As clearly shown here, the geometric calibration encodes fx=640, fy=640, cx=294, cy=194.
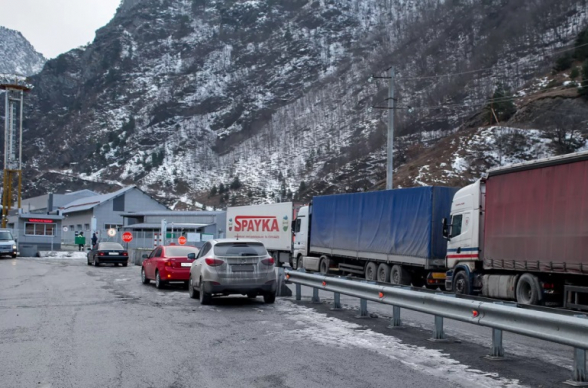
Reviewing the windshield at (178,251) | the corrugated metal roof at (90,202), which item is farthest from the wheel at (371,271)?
the corrugated metal roof at (90,202)

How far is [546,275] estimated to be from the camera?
14047 millimetres

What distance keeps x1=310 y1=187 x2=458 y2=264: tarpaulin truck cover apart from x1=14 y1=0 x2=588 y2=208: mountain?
30.7 metres

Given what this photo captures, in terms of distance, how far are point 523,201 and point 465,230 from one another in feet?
9.29

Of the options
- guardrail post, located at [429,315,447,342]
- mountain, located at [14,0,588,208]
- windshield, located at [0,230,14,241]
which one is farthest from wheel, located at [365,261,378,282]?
mountain, located at [14,0,588,208]

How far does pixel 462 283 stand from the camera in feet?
55.9

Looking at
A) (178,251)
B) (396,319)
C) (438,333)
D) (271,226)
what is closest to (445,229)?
(396,319)

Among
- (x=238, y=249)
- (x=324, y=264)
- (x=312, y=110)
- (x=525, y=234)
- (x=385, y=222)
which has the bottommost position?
(x=324, y=264)

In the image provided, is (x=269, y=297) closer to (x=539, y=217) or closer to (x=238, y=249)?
(x=238, y=249)

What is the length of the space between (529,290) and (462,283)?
107 inches

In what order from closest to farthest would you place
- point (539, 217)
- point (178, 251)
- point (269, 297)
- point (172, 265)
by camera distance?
point (539, 217)
point (269, 297)
point (172, 265)
point (178, 251)

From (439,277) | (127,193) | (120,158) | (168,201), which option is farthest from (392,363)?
(120,158)

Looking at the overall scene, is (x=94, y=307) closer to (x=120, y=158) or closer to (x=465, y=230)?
(x=465, y=230)

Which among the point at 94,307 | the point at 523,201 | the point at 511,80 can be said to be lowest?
the point at 94,307

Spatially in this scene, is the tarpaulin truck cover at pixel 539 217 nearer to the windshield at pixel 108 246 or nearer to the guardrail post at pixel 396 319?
the guardrail post at pixel 396 319
